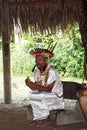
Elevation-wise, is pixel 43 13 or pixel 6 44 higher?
pixel 43 13

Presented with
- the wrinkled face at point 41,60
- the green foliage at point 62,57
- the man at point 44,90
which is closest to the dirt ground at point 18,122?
the man at point 44,90

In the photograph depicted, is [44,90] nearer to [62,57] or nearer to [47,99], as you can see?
[47,99]

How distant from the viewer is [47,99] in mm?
5387

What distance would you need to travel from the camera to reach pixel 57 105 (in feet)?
18.0

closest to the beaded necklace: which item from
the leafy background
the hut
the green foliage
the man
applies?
the man

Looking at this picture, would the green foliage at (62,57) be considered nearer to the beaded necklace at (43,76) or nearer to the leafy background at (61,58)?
the leafy background at (61,58)

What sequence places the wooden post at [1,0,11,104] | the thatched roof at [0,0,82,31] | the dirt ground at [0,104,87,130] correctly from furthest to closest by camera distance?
the thatched roof at [0,0,82,31], the wooden post at [1,0,11,104], the dirt ground at [0,104,87,130]

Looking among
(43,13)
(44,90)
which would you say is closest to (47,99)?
(44,90)

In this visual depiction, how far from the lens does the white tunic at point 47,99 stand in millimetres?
5375

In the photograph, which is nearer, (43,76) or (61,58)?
(43,76)

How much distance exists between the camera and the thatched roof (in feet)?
25.1

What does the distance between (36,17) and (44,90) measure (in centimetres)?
325

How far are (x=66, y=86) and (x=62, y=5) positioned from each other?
85.0 inches

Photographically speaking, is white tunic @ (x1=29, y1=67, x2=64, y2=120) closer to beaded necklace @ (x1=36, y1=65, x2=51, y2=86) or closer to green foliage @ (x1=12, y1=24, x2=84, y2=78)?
beaded necklace @ (x1=36, y1=65, x2=51, y2=86)
